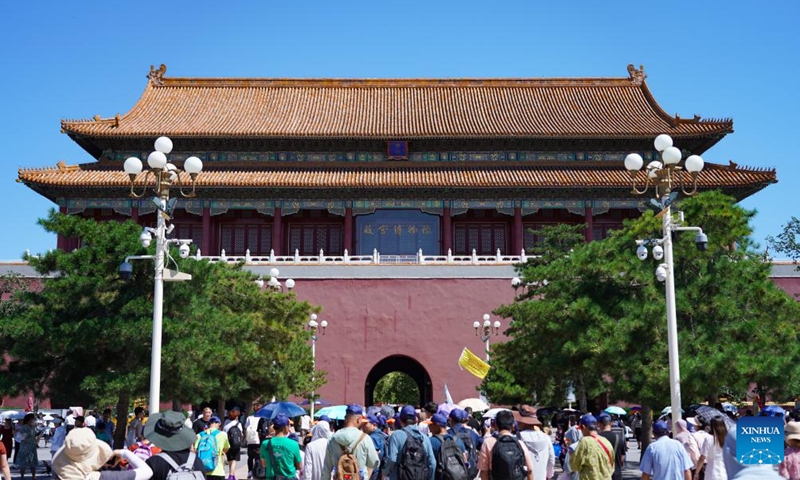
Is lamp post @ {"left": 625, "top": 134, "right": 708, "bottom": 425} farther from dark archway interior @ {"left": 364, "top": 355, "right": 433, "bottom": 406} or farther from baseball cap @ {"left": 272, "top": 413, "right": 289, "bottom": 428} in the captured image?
dark archway interior @ {"left": 364, "top": 355, "right": 433, "bottom": 406}

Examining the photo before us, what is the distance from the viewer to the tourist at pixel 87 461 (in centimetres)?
615

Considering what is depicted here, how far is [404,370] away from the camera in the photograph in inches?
1331

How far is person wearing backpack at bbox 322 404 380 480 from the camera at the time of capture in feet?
26.2

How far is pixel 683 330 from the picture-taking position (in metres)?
14.9

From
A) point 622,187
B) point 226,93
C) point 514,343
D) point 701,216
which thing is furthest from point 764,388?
point 226,93

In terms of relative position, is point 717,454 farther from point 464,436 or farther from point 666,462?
point 464,436

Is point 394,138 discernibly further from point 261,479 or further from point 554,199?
point 261,479

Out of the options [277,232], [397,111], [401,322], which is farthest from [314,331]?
[397,111]

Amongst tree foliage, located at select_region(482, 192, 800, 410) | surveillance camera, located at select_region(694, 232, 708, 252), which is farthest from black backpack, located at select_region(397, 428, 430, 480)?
tree foliage, located at select_region(482, 192, 800, 410)

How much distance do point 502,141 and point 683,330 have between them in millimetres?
19204

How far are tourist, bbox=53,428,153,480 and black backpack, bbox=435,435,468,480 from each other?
2742 millimetres

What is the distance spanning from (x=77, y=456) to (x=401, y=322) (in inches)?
939

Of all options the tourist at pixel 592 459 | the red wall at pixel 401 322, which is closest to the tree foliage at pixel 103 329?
the tourist at pixel 592 459

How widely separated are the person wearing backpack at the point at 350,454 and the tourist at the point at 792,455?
3.33 meters
